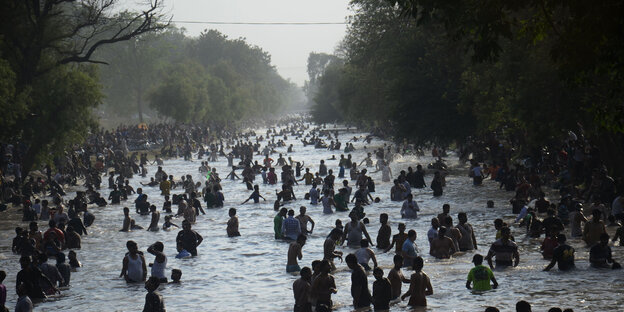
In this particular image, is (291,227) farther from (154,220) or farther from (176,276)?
(154,220)

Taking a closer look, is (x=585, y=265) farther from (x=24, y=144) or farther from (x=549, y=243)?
(x=24, y=144)

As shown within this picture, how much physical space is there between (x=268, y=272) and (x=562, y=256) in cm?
704

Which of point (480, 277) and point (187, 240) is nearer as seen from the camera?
point (480, 277)

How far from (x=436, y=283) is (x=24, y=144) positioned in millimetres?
31912

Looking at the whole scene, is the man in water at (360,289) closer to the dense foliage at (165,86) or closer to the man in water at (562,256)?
the man in water at (562,256)

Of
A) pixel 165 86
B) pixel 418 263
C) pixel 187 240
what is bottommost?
pixel 187 240

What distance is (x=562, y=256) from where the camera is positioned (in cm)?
1714

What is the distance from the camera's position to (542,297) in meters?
15.5

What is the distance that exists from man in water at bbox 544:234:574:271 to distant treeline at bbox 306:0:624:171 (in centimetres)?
243

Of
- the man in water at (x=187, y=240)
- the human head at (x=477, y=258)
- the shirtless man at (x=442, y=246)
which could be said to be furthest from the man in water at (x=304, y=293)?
the man in water at (x=187, y=240)

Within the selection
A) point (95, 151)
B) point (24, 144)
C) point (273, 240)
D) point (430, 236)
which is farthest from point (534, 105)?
point (95, 151)

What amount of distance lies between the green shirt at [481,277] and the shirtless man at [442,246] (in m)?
3.46

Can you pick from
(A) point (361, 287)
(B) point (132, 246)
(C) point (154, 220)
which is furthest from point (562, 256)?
(C) point (154, 220)

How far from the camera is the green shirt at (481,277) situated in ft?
50.8
